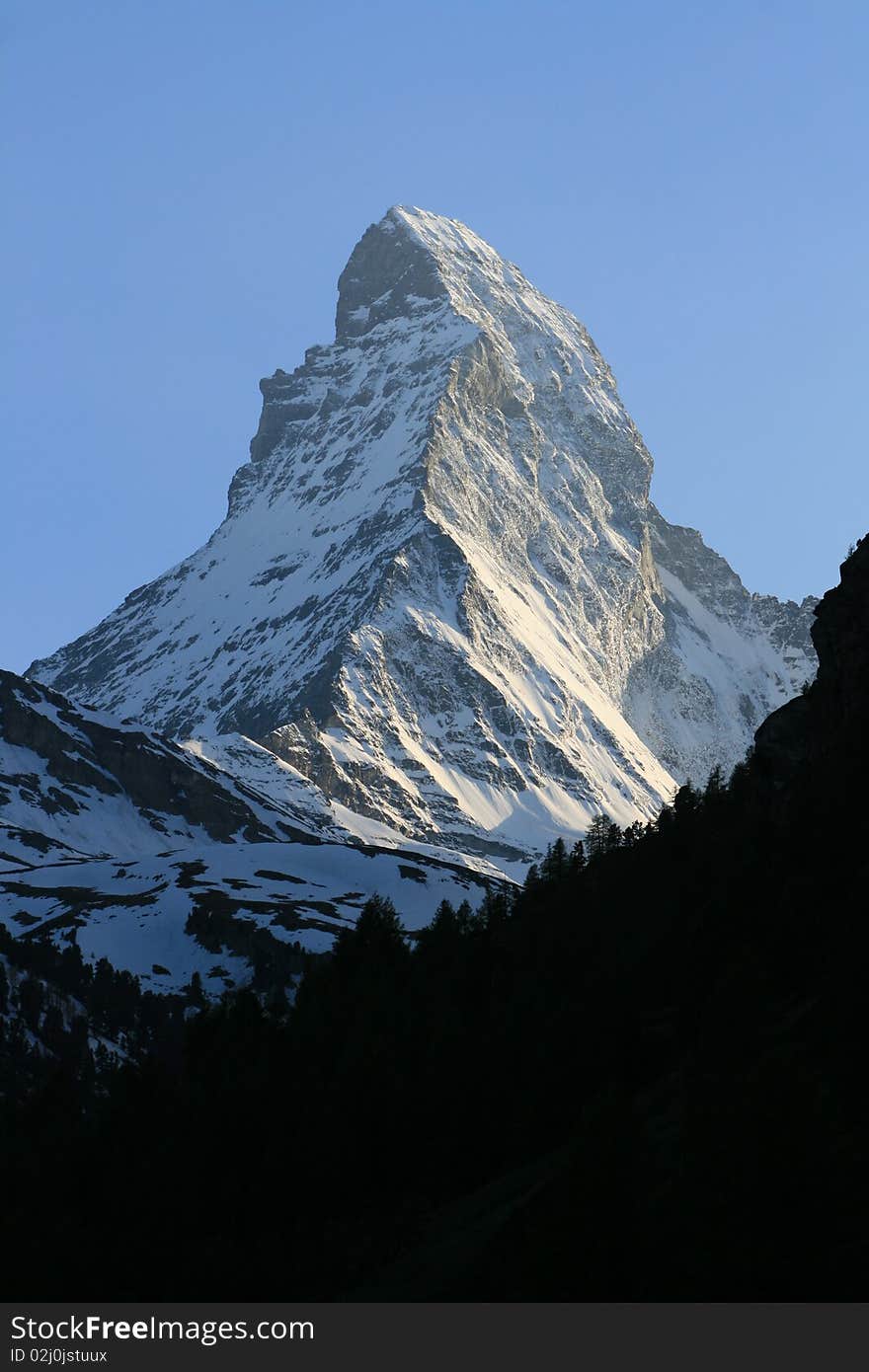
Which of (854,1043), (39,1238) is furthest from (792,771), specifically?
(854,1043)

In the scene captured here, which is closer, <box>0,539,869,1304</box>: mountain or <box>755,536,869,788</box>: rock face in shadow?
<box>0,539,869,1304</box>: mountain

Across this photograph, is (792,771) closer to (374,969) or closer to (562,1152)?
(374,969)

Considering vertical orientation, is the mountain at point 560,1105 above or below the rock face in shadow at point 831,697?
below

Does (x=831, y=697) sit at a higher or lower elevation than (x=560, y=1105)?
higher

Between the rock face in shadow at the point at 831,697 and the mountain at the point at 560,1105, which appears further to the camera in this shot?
the rock face in shadow at the point at 831,697

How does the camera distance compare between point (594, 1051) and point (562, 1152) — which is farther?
point (594, 1051)

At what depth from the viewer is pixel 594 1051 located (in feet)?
263

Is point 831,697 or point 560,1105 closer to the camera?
point 560,1105

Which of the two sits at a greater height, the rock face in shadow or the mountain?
the rock face in shadow
